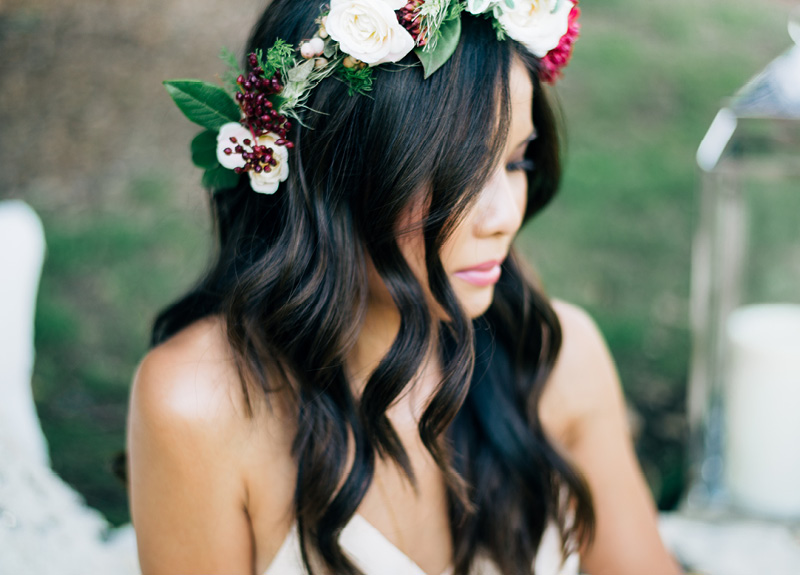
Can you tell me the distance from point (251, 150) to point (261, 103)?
10cm

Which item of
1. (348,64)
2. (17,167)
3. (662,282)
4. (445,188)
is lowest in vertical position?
(17,167)

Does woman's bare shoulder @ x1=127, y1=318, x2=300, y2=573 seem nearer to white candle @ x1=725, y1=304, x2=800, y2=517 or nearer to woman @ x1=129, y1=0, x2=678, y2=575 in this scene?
woman @ x1=129, y1=0, x2=678, y2=575

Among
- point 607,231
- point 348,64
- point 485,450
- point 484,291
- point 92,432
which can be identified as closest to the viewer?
point 348,64

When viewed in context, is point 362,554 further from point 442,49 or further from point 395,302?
point 442,49

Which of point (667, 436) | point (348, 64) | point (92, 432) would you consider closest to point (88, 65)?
point (92, 432)

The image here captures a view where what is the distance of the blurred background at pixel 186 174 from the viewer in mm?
3484

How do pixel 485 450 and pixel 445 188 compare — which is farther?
pixel 485 450

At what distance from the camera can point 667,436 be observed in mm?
3268

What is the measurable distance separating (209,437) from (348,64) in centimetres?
84

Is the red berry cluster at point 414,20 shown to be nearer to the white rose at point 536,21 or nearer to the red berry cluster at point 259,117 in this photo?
the white rose at point 536,21

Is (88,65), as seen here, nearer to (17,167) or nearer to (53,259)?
(17,167)

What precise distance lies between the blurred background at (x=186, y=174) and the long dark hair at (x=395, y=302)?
1.53m

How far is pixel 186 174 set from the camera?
4184 mm

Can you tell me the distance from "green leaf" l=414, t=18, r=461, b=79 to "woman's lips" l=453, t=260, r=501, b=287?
40 centimetres
